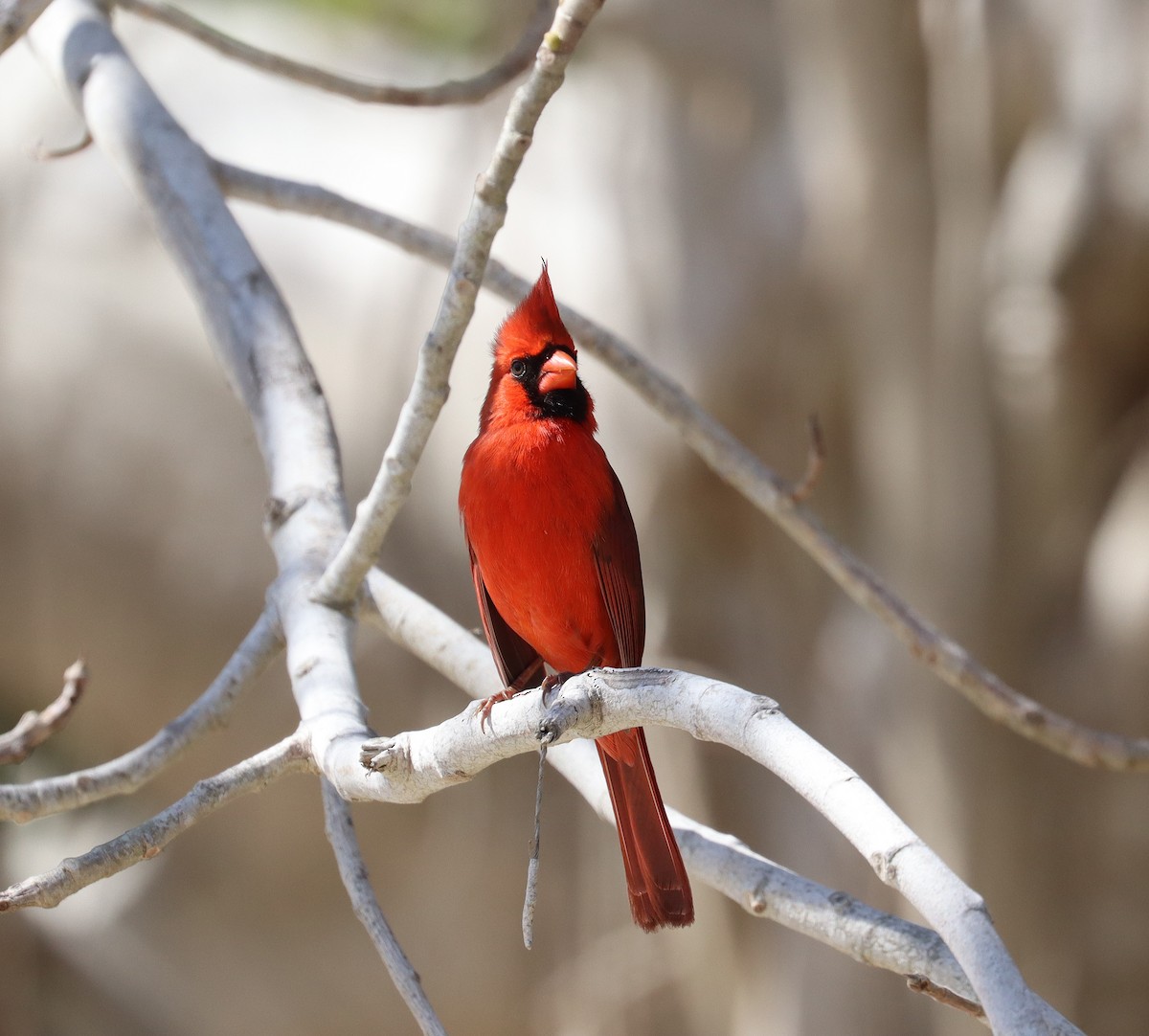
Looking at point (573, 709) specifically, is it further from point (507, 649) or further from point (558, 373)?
point (507, 649)

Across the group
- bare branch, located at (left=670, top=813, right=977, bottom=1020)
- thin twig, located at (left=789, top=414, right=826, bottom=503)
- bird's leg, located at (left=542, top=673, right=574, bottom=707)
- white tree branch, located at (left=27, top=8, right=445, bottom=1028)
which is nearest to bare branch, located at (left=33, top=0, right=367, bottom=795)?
white tree branch, located at (left=27, top=8, right=445, bottom=1028)

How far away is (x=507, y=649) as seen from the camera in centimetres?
244

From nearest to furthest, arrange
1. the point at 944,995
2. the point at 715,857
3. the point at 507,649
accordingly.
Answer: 1. the point at 944,995
2. the point at 715,857
3. the point at 507,649

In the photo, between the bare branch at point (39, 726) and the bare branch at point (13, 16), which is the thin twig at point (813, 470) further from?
the bare branch at point (13, 16)

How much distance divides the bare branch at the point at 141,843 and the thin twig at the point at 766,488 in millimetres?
1251

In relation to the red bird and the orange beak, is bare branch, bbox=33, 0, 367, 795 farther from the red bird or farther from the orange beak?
the orange beak

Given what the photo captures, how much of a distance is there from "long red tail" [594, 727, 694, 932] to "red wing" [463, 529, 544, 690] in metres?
0.28

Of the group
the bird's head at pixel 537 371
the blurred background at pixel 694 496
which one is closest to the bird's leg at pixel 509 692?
the bird's head at pixel 537 371

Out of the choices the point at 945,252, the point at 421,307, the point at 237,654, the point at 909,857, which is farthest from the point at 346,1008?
the point at 909,857

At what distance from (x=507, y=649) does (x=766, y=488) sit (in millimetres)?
675

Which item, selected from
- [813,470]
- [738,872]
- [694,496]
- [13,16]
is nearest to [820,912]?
[738,872]

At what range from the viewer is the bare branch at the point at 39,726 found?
219cm

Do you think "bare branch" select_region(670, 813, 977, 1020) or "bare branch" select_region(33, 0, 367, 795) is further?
"bare branch" select_region(33, 0, 367, 795)

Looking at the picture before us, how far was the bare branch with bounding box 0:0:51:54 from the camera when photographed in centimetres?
219
